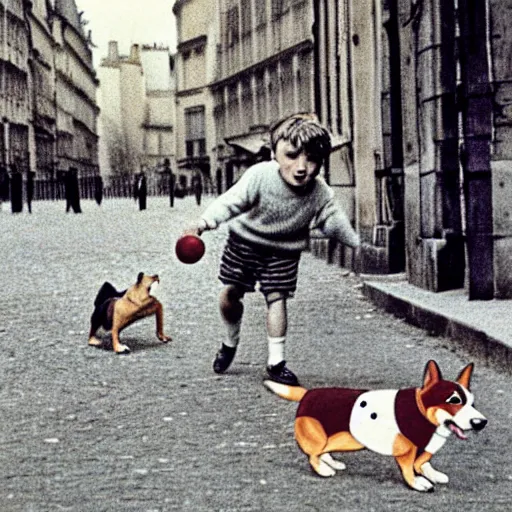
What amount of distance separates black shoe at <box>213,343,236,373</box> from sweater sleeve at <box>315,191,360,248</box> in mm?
971

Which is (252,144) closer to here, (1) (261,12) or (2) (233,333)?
(2) (233,333)

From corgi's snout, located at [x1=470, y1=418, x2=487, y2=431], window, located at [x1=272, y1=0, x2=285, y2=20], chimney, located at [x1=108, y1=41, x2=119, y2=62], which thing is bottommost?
corgi's snout, located at [x1=470, y1=418, x2=487, y2=431]

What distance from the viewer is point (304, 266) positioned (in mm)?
13562

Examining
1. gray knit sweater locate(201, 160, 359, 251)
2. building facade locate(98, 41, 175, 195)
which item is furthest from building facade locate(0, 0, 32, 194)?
gray knit sweater locate(201, 160, 359, 251)

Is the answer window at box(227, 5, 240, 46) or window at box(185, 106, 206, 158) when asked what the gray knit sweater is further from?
window at box(185, 106, 206, 158)

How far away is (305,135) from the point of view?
4.95 meters

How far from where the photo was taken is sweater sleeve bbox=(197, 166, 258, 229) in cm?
531

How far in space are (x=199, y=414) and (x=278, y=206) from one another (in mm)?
957

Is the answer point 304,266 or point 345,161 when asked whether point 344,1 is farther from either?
point 304,266

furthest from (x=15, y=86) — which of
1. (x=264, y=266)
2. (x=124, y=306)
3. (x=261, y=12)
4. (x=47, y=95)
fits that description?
(x=264, y=266)

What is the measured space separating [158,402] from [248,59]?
134 feet

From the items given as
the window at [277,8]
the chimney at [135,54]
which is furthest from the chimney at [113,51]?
the window at [277,8]

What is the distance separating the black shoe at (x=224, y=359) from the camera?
19.8 feet

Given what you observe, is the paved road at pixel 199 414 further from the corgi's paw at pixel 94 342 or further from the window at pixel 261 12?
the window at pixel 261 12
